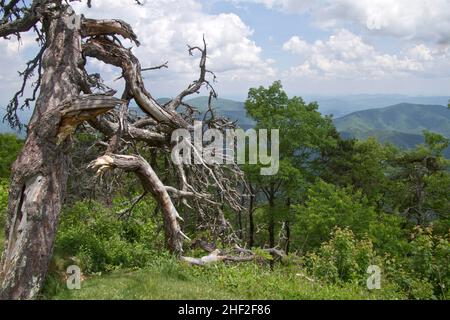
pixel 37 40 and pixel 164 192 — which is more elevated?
pixel 37 40

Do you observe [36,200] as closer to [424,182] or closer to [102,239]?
[102,239]

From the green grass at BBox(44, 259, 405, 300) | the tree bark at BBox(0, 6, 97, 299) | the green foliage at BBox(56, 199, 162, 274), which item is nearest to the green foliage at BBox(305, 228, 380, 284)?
the green grass at BBox(44, 259, 405, 300)

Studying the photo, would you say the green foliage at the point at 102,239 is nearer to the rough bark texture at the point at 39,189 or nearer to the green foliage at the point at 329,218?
the rough bark texture at the point at 39,189

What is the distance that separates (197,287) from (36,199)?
11.1 ft

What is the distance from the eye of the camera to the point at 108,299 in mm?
6895

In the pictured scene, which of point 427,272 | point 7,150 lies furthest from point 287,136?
point 7,150

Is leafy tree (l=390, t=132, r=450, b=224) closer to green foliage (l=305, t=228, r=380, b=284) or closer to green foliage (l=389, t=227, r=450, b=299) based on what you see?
green foliage (l=389, t=227, r=450, b=299)

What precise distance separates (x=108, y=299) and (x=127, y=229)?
5257 millimetres

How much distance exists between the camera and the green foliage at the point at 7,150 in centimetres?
2889

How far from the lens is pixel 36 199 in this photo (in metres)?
7.49

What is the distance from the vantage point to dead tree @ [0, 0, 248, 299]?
7371mm

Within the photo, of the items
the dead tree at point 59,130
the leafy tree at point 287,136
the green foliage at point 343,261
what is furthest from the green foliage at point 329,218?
the dead tree at point 59,130
